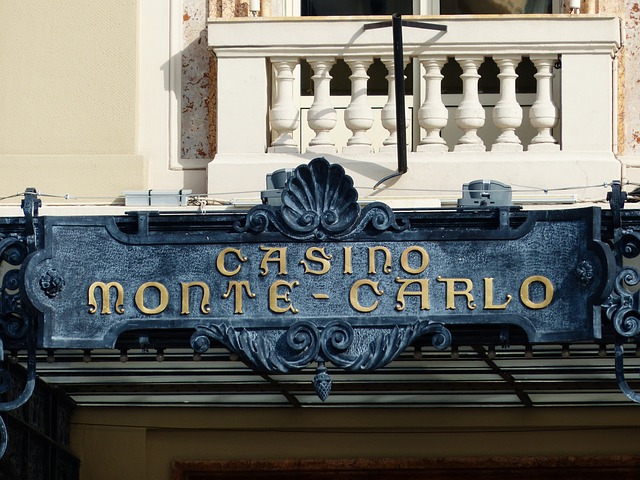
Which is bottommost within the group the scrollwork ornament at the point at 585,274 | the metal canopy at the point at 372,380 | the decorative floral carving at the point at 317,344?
the metal canopy at the point at 372,380

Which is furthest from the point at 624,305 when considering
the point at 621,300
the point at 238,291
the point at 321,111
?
the point at 321,111

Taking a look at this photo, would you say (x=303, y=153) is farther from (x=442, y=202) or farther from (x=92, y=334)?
(x=92, y=334)

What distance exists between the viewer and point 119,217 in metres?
12.4

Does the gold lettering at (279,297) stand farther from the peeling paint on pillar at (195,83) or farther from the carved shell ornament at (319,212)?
the peeling paint on pillar at (195,83)

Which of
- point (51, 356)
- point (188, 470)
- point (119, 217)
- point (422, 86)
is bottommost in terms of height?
point (188, 470)

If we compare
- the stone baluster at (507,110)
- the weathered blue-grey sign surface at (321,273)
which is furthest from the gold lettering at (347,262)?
the stone baluster at (507,110)

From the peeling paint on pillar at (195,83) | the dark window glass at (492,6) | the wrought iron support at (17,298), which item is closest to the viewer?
the wrought iron support at (17,298)

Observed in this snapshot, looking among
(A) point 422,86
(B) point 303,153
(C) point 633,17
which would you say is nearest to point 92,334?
(B) point 303,153

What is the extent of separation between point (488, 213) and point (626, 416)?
3363mm

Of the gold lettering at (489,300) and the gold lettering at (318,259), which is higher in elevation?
the gold lettering at (318,259)

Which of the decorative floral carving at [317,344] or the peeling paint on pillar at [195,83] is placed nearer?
the decorative floral carving at [317,344]

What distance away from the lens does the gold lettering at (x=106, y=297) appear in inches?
483

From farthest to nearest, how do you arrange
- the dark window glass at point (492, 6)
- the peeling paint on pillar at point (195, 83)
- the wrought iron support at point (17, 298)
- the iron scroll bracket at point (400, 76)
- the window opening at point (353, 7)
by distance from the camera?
the window opening at point (353, 7)
the dark window glass at point (492, 6)
the peeling paint on pillar at point (195, 83)
the iron scroll bracket at point (400, 76)
the wrought iron support at point (17, 298)

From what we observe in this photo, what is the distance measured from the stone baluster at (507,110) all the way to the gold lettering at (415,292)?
7.91ft
